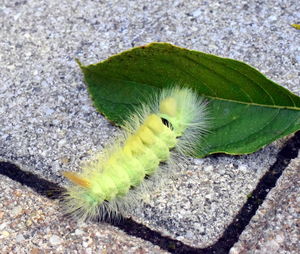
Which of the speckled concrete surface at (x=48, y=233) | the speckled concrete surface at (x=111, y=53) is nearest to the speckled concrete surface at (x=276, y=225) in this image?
the speckled concrete surface at (x=111, y=53)

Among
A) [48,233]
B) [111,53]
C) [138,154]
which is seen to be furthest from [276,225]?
[111,53]

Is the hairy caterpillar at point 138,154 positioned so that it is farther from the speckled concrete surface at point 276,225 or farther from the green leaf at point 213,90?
the speckled concrete surface at point 276,225

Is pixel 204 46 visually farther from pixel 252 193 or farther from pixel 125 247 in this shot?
pixel 125 247

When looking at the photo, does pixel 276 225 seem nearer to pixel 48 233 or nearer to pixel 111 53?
pixel 48 233

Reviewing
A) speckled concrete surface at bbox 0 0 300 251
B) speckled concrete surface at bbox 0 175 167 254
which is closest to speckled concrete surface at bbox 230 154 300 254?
speckled concrete surface at bbox 0 0 300 251

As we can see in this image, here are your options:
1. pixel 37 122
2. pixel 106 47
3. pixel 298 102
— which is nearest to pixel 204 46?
pixel 106 47

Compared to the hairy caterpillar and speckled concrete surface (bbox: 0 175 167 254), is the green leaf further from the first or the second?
speckled concrete surface (bbox: 0 175 167 254)

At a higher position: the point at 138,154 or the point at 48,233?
the point at 138,154
